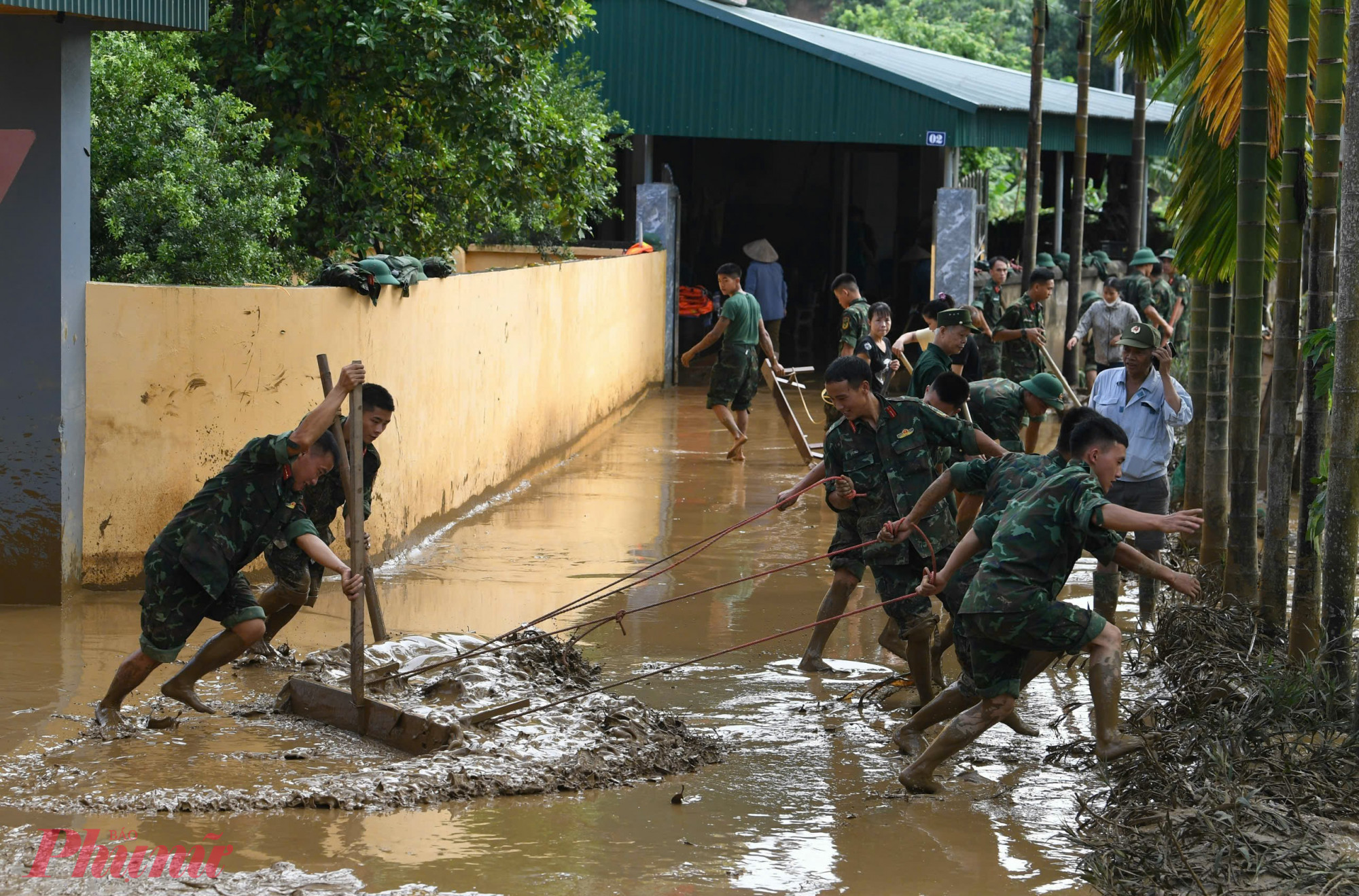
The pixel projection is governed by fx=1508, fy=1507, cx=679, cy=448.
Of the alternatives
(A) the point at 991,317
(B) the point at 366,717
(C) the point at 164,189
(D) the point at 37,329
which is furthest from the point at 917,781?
(A) the point at 991,317

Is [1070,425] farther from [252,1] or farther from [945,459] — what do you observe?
[252,1]

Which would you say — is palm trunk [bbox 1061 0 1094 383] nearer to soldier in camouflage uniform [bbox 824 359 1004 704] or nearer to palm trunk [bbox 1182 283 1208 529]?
palm trunk [bbox 1182 283 1208 529]

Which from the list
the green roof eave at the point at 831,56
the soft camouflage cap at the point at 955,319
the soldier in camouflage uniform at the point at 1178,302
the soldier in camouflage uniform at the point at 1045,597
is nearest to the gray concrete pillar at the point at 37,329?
the soft camouflage cap at the point at 955,319

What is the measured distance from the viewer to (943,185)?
21.1 metres

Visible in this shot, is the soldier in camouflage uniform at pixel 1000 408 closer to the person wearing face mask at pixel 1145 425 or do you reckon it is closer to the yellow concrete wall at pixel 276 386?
the person wearing face mask at pixel 1145 425

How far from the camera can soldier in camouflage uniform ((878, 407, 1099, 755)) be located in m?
6.09

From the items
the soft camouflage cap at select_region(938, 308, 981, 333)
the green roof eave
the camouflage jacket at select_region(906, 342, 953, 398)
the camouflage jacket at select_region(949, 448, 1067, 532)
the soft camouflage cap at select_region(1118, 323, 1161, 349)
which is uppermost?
the green roof eave

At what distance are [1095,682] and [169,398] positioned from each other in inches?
212

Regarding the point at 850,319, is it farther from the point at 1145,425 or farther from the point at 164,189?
the point at 164,189

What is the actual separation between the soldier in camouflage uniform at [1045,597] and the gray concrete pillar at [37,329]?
5.14 m

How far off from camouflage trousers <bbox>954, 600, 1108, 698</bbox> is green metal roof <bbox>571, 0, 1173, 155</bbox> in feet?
48.9

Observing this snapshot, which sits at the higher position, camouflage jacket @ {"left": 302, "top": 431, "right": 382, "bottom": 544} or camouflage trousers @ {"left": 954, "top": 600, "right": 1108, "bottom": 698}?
camouflage jacket @ {"left": 302, "top": 431, "right": 382, "bottom": 544}

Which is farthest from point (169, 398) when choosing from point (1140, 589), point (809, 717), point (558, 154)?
point (558, 154)

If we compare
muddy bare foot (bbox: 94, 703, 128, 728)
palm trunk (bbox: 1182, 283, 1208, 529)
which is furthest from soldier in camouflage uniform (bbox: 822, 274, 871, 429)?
muddy bare foot (bbox: 94, 703, 128, 728)
